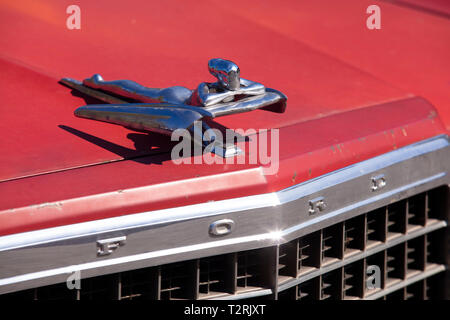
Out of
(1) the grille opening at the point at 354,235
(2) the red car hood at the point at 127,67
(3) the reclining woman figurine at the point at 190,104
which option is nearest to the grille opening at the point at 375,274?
(1) the grille opening at the point at 354,235

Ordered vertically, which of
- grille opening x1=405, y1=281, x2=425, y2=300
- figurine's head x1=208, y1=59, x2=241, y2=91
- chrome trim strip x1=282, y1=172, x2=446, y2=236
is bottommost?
grille opening x1=405, y1=281, x2=425, y2=300

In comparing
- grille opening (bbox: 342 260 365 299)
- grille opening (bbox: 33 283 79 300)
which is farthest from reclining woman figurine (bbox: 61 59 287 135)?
grille opening (bbox: 342 260 365 299)

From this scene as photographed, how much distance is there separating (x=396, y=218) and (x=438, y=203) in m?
0.18

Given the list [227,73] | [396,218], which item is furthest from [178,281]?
[396,218]

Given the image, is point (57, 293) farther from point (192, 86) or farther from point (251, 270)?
point (192, 86)

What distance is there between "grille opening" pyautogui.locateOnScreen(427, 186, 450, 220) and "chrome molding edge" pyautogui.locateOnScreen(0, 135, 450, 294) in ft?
0.63

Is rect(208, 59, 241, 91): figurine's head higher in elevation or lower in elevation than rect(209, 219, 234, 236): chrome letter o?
higher

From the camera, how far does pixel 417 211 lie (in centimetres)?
219

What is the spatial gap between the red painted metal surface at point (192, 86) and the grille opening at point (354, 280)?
35cm

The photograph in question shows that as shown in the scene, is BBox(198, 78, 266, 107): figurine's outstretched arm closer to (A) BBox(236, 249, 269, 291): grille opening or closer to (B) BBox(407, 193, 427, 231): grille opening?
(A) BBox(236, 249, 269, 291): grille opening

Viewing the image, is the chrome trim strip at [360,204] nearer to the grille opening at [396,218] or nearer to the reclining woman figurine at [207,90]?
the grille opening at [396,218]

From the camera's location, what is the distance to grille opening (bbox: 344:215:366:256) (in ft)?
6.59
